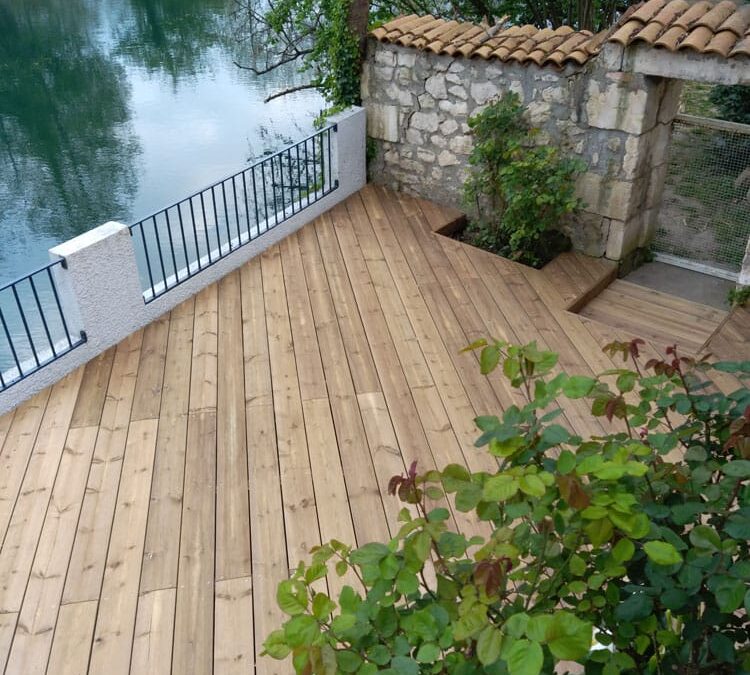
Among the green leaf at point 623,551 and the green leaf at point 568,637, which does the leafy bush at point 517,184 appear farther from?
the green leaf at point 568,637

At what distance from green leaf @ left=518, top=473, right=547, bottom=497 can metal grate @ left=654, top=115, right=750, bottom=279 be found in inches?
167

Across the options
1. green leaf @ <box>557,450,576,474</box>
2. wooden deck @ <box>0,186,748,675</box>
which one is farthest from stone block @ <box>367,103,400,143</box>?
green leaf @ <box>557,450,576,474</box>

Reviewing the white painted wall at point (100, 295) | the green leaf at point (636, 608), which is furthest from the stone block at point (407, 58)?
the green leaf at point (636, 608)

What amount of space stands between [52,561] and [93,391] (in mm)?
1113

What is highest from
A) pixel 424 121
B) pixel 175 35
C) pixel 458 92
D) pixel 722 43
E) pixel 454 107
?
pixel 722 43

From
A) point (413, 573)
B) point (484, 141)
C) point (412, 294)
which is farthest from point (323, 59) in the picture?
point (413, 573)

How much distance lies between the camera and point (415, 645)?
1.11 m

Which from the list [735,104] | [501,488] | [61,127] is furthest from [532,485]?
[61,127]

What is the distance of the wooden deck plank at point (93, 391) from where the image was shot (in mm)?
3547

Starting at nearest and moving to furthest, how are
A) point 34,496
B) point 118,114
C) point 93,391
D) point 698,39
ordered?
point 34,496, point 93,391, point 698,39, point 118,114

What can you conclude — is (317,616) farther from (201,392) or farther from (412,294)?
(412,294)

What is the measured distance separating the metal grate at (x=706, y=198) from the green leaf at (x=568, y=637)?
4.35 m

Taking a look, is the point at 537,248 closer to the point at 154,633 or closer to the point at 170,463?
the point at 170,463

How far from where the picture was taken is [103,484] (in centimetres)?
317
